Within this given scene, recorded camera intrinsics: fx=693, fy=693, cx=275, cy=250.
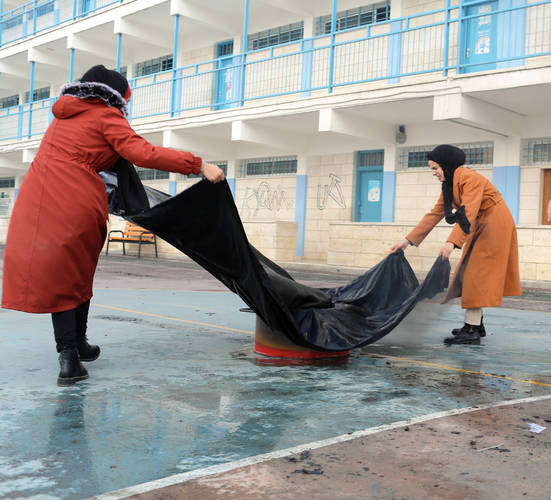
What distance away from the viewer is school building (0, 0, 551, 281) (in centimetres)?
1362

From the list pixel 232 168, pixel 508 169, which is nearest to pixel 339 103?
pixel 508 169

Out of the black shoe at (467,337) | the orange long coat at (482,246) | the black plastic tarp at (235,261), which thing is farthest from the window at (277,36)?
the black plastic tarp at (235,261)

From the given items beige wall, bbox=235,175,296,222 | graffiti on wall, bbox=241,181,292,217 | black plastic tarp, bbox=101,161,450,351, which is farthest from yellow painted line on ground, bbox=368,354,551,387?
graffiti on wall, bbox=241,181,292,217

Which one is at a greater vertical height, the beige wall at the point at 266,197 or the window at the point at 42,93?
the window at the point at 42,93

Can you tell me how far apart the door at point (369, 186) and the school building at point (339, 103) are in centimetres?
4

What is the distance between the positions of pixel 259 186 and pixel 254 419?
703 inches

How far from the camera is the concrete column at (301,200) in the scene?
758 inches

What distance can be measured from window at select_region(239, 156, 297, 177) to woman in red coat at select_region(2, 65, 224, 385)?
16066 millimetres

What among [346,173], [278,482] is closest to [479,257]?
[278,482]

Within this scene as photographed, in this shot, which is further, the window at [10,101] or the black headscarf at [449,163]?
the window at [10,101]

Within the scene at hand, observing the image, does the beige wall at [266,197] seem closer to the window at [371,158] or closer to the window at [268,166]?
the window at [268,166]

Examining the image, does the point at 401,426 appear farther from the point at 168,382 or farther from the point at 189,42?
the point at 189,42

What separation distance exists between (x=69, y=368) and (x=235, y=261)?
1.12m

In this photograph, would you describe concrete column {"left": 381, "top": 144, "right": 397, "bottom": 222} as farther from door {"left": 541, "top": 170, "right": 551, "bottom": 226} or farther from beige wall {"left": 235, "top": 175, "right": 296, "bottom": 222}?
door {"left": 541, "top": 170, "right": 551, "bottom": 226}
